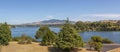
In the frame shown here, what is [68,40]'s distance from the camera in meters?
43.3

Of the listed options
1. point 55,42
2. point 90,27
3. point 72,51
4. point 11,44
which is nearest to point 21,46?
point 11,44

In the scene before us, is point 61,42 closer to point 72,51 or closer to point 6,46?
point 72,51

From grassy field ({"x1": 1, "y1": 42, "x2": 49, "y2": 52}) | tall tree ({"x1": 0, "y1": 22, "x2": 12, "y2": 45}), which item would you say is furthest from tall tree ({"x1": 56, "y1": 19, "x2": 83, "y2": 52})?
tall tree ({"x1": 0, "y1": 22, "x2": 12, "y2": 45})

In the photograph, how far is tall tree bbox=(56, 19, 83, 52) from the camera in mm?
42938

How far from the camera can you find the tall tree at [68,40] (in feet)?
141

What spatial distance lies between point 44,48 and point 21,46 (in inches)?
165

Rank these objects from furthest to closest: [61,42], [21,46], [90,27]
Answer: [90,27], [21,46], [61,42]

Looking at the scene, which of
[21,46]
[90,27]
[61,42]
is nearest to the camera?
[61,42]

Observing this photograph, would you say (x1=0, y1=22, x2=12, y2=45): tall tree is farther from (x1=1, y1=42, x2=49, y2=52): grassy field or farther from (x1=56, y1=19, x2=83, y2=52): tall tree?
(x1=56, y1=19, x2=83, y2=52): tall tree

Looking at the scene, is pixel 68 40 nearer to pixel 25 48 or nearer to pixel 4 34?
pixel 25 48

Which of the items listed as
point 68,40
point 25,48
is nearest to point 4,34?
point 25,48

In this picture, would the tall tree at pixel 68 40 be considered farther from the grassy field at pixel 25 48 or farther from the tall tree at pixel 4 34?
the tall tree at pixel 4 34

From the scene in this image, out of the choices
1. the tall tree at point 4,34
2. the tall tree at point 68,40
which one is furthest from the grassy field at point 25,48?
the tall tree at point 68,40

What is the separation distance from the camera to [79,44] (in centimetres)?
4372
